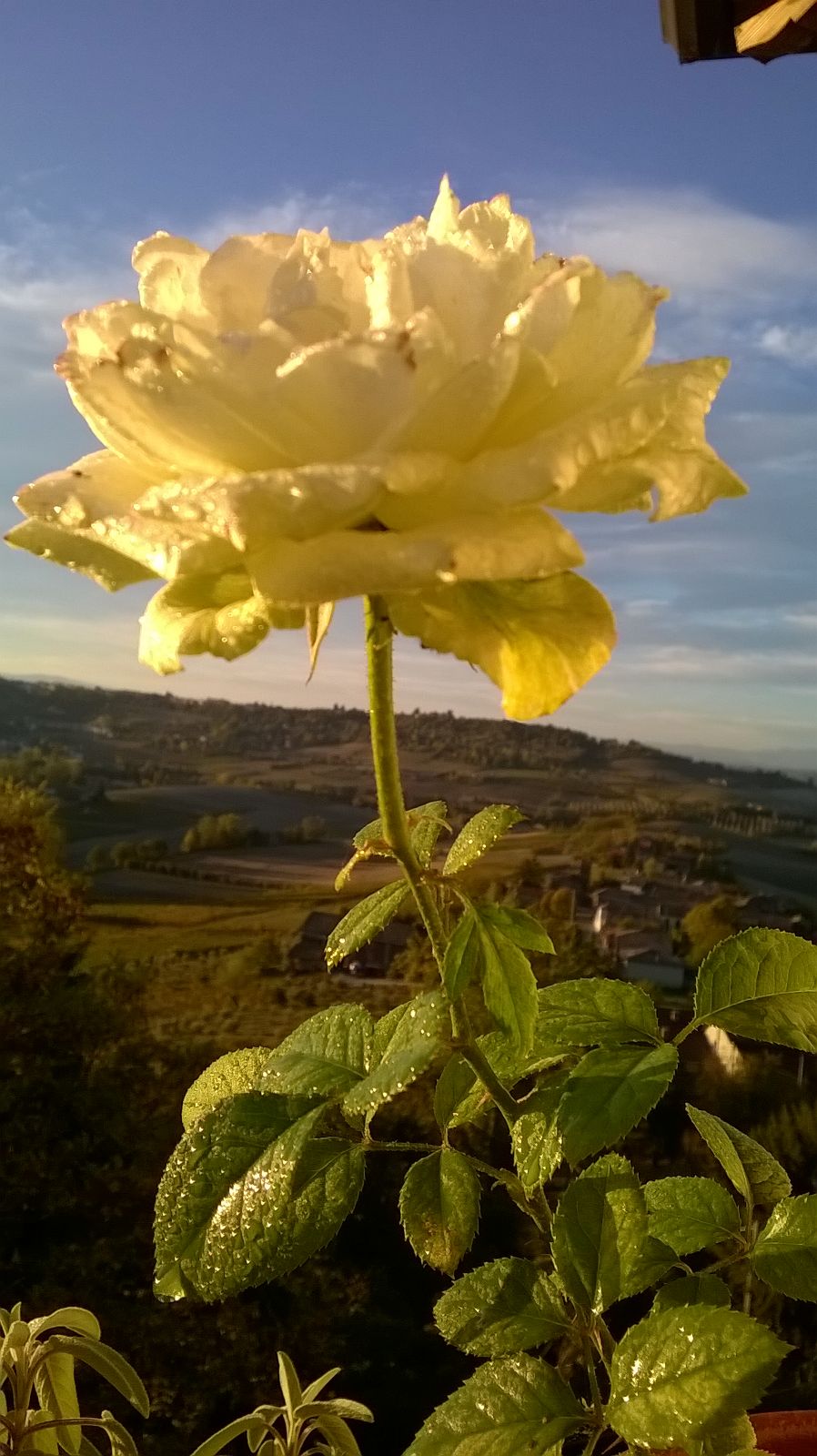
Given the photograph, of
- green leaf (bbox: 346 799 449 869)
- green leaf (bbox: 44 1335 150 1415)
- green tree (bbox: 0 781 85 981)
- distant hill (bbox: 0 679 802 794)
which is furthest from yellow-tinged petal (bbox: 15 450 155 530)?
distant hill (bbox: 0 679 802 794)

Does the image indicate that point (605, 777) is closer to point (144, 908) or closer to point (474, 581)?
point (144, 908)

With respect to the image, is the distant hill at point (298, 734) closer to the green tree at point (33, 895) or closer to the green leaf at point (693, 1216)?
the green tree at point (33, 895)

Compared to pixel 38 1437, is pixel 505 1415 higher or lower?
higher

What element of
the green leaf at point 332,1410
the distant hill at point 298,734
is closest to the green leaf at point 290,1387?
the green leaf at point 332,1410

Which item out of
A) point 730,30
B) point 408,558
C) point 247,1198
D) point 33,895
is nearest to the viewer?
point 408,558

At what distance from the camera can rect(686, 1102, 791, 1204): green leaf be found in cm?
39

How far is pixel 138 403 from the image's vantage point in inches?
8.7

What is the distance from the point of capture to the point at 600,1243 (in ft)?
1.03

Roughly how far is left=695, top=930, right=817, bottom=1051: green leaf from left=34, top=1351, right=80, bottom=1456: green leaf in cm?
30

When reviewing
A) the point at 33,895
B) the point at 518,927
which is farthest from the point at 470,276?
the point at 33,895

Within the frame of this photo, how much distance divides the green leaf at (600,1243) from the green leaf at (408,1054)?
76 mm

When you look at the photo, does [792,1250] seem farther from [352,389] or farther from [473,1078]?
[352,389]

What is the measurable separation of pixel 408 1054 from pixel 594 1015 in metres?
0.09

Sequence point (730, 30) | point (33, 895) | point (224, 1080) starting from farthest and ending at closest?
point (33, 895)
point (730, 30)
point (224, 1080)
